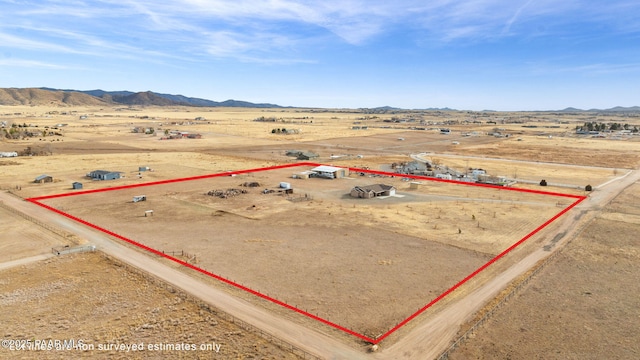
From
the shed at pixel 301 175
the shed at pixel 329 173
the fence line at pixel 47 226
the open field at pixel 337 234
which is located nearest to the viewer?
the open field at pixel 337 234

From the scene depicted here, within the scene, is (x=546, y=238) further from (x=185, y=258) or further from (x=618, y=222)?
(x=185, y=258)

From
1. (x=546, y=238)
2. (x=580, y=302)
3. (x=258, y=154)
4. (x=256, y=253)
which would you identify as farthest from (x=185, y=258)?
(x=258, y=154)

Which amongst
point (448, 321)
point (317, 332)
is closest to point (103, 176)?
point (317, 332)

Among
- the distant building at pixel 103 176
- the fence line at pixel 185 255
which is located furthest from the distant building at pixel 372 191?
the distant building at pixel 103 176

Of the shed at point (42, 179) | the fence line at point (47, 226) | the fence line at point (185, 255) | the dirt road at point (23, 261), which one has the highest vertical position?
the shed at point (42, 179)

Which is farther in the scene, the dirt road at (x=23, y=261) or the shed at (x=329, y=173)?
the shed at (x=329, y=173)

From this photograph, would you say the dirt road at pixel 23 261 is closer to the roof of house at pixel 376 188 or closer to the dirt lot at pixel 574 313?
the dirt lot at pixel 574 313
